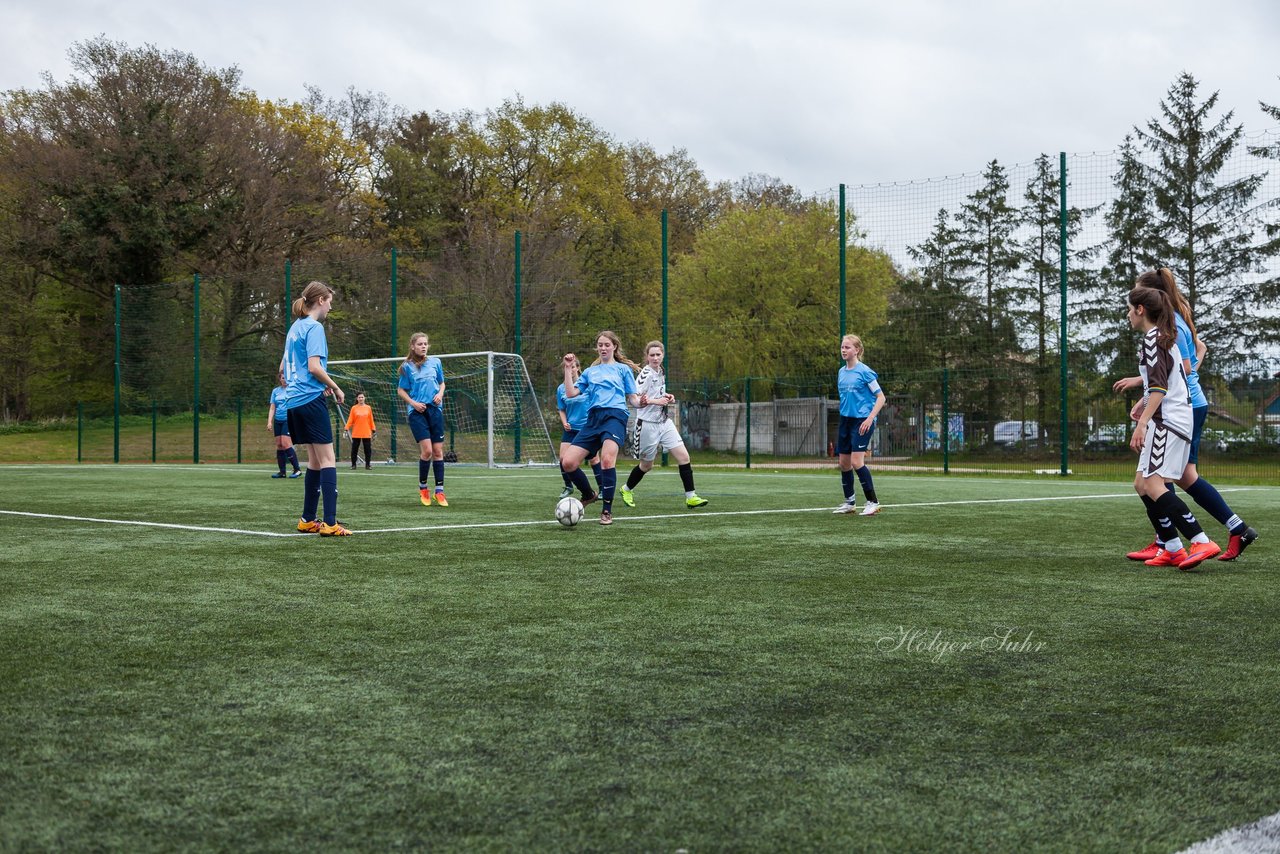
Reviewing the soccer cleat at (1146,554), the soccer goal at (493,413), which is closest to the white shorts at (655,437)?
the soccer cleat at (1146,554)

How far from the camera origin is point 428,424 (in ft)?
41.5

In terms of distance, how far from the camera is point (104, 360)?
39.7 metres

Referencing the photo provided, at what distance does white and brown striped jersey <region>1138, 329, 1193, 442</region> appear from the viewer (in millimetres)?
6570

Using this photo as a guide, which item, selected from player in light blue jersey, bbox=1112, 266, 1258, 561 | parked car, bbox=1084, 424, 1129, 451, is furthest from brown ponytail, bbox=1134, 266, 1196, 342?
parked car, bbox=1084, 424, 1129, 451

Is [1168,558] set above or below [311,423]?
below

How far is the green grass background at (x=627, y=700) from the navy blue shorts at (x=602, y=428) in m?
2.74

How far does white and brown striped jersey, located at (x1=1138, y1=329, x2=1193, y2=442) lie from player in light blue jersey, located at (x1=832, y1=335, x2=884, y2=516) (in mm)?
3863

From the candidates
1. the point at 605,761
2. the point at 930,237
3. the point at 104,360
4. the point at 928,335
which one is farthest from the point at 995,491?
the point at 104,360

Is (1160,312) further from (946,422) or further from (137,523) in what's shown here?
(946,422)

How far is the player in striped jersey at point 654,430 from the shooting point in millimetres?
11547

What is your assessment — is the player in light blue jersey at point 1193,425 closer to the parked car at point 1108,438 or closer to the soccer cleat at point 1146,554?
the soccer cleat at point 1146,554

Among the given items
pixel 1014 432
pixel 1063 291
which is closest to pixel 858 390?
pixel 1063 291

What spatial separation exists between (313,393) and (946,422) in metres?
16.3

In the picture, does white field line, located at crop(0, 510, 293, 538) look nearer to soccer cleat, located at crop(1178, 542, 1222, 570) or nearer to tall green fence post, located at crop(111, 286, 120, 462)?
soccer cleat, located at crop(1178, 542, 1222, 570)
